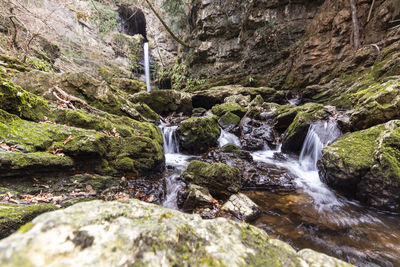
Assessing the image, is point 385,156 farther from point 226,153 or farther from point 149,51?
point 149,51

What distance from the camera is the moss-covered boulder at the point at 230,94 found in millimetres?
12711

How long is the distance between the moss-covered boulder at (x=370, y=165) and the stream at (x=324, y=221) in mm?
282

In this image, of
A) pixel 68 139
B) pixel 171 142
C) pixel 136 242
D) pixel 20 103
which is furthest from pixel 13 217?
pixel 171 142

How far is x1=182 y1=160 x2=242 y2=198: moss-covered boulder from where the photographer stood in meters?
3.93

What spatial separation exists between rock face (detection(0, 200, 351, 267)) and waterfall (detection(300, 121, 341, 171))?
221 inches

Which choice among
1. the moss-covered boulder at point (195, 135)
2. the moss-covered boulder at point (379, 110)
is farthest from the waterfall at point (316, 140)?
the moss-covered boulder at point (195, 135)

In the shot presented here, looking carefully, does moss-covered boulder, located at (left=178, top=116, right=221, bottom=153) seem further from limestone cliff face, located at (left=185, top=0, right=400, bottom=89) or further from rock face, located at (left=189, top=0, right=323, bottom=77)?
rock face, located at (left=189, top=0, right=323, bottom=77)

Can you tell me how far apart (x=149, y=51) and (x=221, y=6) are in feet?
47.2

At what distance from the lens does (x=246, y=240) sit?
1.20 meters

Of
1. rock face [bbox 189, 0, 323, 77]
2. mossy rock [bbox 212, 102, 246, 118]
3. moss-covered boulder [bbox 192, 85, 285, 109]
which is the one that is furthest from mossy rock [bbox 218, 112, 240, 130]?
rock face [bbox 189, 0, 323, 77]

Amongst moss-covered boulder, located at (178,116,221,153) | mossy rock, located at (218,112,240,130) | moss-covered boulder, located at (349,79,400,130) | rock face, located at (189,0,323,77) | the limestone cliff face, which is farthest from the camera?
rock face, located at (189,0,323,77)

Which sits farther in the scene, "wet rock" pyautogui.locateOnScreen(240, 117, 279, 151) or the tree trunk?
the tree trunk

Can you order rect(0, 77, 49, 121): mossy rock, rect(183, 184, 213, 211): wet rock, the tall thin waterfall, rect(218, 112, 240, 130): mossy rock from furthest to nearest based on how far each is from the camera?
the tall thin waterfall
rect(218, 112, 240, 130): mossy rock
rect(183, 184, 213, 211): wet rock
rect(0, 77, 49, 121): mossy rock

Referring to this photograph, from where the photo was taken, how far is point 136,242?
898 mm
